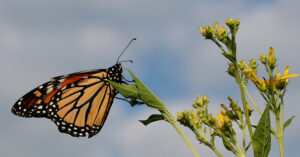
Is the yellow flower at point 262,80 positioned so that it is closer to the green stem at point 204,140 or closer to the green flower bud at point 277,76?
the green flower bud at point 277,76

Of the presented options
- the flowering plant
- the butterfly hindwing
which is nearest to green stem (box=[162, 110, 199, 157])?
the flowering plant

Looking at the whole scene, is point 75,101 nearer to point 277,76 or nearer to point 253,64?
point 253,64

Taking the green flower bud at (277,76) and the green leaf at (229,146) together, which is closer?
the green leaf at (229,146)

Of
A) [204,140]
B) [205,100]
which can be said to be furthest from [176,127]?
[205,100]

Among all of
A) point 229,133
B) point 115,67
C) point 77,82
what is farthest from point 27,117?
point 229,133

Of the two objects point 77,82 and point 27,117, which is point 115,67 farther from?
point 27,117

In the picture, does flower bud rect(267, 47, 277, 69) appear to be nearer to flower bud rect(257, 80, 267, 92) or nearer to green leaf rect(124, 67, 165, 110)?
flower bud rect(257, 80, 267, 92)

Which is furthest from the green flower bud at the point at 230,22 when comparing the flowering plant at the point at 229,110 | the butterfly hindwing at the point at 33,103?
the butterfly hindwing at the point at 33,103
